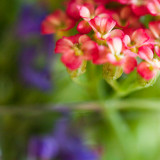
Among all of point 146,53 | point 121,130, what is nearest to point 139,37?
point 146,53

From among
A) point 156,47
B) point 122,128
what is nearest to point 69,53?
point 156,47

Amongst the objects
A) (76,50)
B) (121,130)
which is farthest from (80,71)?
(121,130)

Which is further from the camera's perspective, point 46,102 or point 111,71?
point 46,102

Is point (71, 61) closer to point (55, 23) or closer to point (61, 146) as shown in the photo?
point (55, 23)

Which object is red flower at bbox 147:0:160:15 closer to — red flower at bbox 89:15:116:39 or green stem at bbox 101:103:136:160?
red flower at bbox 89:15:116:39

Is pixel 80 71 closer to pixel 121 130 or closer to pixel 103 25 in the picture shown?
pixel 103 25

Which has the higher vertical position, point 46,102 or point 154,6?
point 154,6

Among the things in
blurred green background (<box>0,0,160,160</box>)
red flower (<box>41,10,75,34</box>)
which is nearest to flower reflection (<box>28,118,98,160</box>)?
blurred green background (<box>0,0,160,160</box>)

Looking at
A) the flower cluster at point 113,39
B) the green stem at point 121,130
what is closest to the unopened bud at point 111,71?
the flower cluster at point 113,39

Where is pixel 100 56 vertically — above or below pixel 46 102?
above
